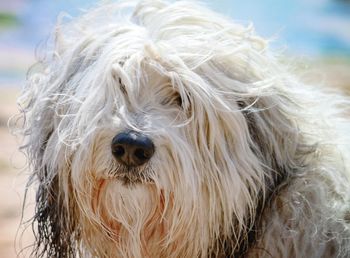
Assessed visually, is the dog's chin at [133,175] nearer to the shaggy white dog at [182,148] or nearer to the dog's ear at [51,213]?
A: the shaggy white dog at [182,148]

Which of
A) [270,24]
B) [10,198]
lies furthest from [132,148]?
[270,24]

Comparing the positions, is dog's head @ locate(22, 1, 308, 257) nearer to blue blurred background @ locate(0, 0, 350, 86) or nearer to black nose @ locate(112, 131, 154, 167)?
black nose @ locate(112, 131, 154, 167)

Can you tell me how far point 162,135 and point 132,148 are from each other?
0.35 ft

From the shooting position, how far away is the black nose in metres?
2.57

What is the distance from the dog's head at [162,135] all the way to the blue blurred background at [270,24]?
6315 millimetres

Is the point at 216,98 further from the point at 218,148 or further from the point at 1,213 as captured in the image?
the point at 1,213

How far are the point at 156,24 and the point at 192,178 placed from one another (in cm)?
54

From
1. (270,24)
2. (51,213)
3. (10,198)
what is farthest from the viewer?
(270,24)

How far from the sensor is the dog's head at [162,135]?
8.73 feet

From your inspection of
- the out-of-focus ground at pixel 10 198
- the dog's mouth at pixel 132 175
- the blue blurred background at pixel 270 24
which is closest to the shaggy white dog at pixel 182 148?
the dog's mouth at pixel 132 175

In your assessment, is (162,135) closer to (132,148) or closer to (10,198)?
(132,148)

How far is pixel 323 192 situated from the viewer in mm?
2828

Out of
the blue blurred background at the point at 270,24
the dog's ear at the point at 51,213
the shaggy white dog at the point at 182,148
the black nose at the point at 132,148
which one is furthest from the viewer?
the blue blurred background at the point at 270,24

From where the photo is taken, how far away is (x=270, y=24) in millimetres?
9273
